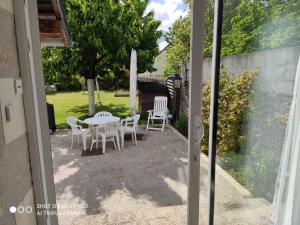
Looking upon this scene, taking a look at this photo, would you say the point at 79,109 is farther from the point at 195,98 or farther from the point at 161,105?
the point at 195,98

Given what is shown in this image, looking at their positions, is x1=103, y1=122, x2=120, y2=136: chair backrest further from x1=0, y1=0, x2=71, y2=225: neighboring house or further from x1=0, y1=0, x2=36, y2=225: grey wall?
x1=0, y1=0, x2=36, y2=225: grey wall

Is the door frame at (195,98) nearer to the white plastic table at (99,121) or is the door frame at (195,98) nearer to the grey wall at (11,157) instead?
the grey wall at (11,157)

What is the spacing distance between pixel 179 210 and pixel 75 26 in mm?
6318

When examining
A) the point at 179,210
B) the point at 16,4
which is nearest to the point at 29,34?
the point at 16,4

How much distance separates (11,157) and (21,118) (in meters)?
0.22

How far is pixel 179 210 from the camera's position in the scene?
243 cm

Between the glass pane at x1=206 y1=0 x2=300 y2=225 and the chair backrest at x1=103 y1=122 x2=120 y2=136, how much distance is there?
10.5 feet

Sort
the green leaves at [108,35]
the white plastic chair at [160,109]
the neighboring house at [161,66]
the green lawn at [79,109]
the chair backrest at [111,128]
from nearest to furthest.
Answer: the chair backrest at [111,128]
the white plastic chair at [160,109]
the green leaves at [108,35]
the green lawn at [79,109]
the neighboring house at [161,66]

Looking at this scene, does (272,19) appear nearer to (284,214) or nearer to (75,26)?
(284,214)

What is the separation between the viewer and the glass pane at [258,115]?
1335 mm

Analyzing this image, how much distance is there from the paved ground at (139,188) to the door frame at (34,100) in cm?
101

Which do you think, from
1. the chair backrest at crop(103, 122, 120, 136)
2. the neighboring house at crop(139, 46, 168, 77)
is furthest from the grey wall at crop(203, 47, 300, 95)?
the neighboring house at crop(139, 46, 168, 77)

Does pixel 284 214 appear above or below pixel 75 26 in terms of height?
below

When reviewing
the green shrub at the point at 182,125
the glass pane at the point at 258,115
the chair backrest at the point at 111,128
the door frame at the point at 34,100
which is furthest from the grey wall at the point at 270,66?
the green shrub at the point at 182,125
